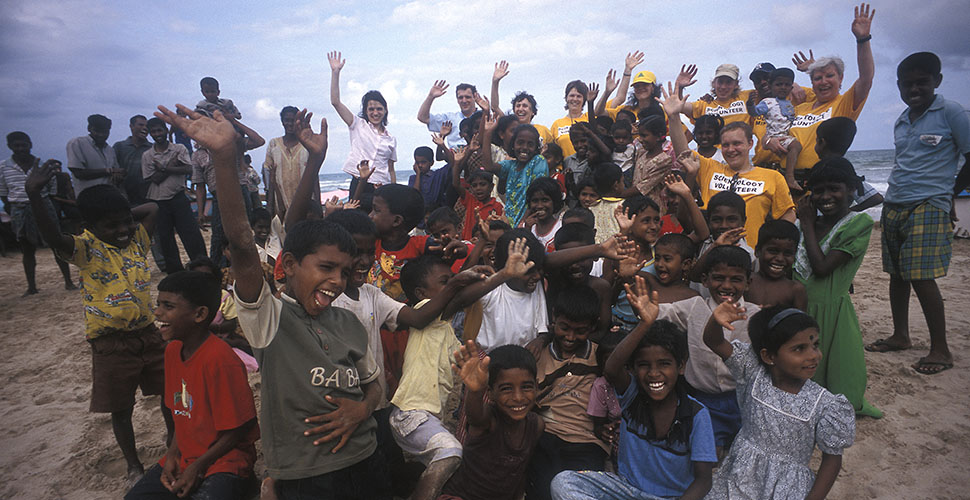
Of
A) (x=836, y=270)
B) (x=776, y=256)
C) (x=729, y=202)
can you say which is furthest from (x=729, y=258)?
(x=836, y=270)

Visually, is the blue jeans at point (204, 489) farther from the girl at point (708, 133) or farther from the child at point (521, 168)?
the girl at point (708, 133)

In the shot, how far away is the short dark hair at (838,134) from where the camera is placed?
4.10 m

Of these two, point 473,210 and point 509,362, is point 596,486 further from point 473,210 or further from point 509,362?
point 473,210

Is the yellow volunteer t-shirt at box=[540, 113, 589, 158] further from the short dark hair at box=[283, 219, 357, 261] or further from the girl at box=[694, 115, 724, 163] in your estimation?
the short dark hair at box=[283, 219, 357, 261]

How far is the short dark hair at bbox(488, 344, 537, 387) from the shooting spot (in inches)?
94.6

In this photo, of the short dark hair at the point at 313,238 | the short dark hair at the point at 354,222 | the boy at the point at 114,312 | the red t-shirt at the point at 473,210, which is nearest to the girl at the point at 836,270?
the red t-shirt at the point at 473,210

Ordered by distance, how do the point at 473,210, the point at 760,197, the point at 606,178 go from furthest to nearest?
the point at 473,210 → the point at 606,178 → the point at 760,197

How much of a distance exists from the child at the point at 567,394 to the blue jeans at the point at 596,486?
0.17 meters

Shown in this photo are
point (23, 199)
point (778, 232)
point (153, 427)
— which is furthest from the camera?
point (23, 199)

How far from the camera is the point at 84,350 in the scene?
5078 millimetres

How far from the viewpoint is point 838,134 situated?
4.11 m

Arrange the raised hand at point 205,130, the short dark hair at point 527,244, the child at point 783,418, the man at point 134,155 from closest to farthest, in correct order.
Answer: the raised hand at point 205,130 → the child at point 783,418 → the short dark hair at point 527,244 → the man at point 134,155

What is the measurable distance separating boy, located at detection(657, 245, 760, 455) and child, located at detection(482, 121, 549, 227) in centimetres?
236

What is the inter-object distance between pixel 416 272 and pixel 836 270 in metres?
2.86
